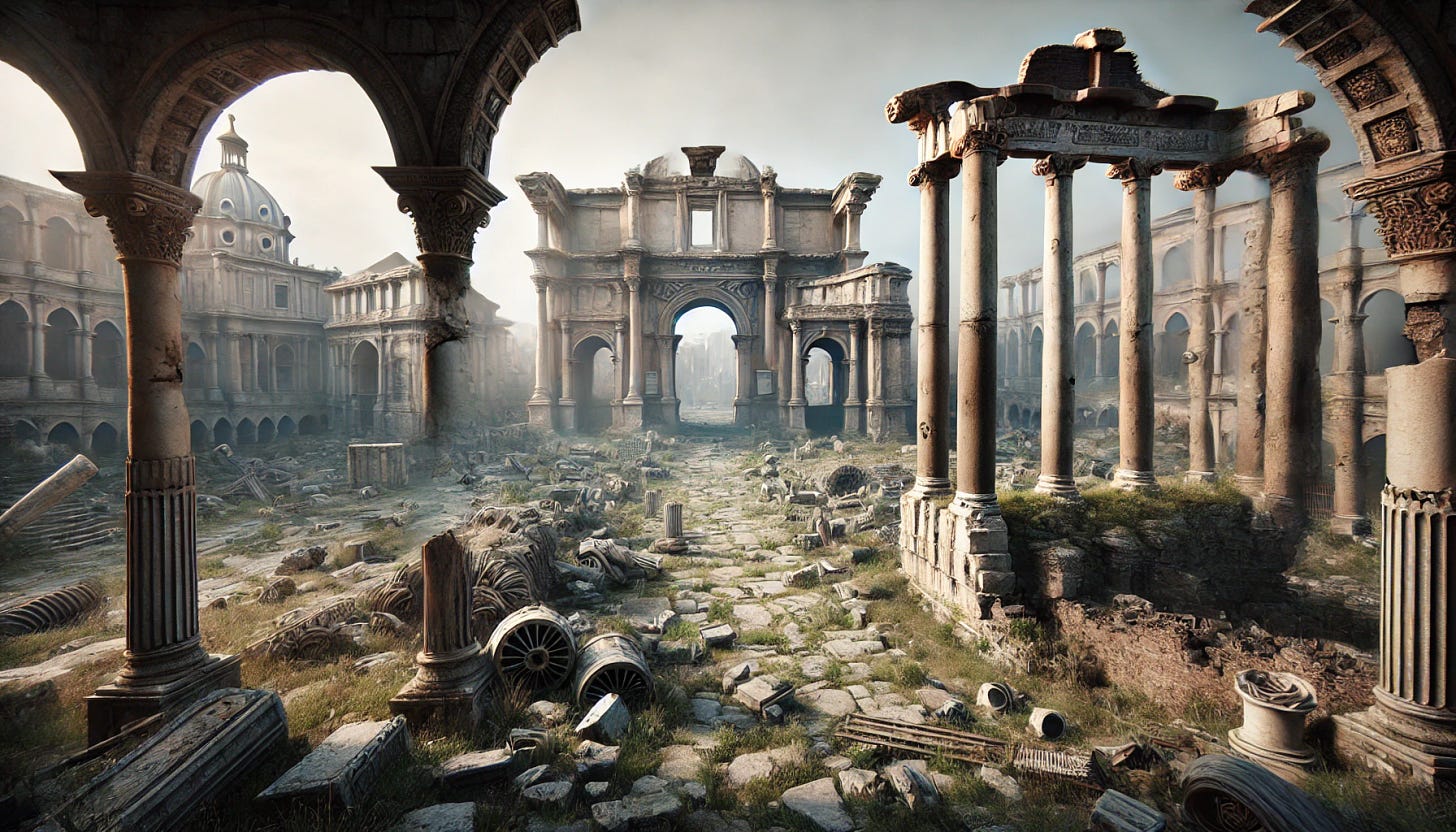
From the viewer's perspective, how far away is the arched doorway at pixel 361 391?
31547mm

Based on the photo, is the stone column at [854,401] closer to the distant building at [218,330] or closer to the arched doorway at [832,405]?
the arched doorway at [832,405]

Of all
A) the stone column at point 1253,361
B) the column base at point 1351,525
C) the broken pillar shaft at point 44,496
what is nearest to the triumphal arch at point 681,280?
the column base at point 1351,525

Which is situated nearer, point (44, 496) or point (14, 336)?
point (44, 496)

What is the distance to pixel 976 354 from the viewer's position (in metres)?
6.71

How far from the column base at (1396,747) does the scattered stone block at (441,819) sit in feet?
18.4

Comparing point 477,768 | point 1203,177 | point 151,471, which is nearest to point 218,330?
point 151,471

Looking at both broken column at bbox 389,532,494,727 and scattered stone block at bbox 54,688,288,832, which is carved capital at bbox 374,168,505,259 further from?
scattered stone block at bbox 54,688,288,832

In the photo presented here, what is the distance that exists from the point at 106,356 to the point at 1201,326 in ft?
125

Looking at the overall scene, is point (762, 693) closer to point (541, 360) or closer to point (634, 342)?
point (634, 342)

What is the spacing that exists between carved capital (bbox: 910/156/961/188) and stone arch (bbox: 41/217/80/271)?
32.3 m

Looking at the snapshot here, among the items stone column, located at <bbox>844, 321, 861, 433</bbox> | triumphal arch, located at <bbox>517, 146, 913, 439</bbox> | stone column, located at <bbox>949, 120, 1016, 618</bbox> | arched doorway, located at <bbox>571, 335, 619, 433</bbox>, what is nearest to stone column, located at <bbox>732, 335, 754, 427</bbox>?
triumphal arch, located at <bbox>517, 146, 913, 439</bbox>

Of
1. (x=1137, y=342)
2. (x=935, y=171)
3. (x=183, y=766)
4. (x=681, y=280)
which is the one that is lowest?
(x=183, y=766)

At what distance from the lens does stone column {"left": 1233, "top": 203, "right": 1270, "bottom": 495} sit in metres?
8.64

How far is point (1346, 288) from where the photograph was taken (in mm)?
14477
